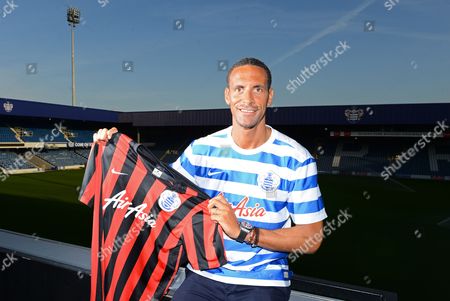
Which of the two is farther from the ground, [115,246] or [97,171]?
[97,171]

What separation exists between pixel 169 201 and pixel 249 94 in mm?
873

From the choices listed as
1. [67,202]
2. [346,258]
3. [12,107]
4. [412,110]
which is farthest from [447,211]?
[12,107]

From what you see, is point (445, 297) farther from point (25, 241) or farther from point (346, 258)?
point (25, 241)

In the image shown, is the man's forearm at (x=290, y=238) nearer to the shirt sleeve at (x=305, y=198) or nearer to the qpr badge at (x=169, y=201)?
the shirt sleeve at (x=305, y=198)

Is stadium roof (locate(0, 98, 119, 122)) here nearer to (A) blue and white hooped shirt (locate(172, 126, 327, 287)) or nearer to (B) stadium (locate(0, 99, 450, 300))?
(B) stadium (locate(0, 99, 450, 300))

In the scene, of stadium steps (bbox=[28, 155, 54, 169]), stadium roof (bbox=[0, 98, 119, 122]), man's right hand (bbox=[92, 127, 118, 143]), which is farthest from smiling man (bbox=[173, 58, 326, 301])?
stadium steps (bbox=[28, 155, 54, 169])

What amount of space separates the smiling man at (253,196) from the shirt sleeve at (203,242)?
7 centimetres

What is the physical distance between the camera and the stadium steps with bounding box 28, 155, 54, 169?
29656 mm

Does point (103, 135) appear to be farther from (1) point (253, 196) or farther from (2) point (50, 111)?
(2) point (50, 111)

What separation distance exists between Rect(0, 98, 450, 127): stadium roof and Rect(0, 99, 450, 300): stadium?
0.27ft

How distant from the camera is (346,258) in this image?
7285mm

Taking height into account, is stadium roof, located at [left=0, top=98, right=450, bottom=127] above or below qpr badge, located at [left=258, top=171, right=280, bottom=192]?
above

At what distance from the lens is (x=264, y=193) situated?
2076 mm

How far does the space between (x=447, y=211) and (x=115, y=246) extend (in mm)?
13642
